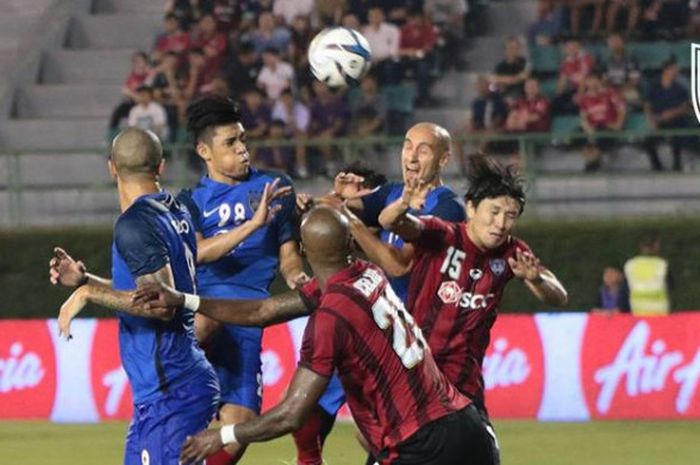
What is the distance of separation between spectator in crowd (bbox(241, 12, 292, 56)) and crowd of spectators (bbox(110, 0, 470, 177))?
0.01 m

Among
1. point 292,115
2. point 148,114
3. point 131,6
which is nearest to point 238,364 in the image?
point 292,115

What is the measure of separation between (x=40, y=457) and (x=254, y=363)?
15.6 ft

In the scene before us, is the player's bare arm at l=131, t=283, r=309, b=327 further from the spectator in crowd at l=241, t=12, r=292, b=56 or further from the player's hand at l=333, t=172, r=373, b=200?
the spectator in crowd at l=241, t=12, r=292, b=56

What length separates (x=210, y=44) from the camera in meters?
23.1

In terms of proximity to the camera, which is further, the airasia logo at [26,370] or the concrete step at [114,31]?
the concrete step at [114,31]

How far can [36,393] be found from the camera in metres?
16.7

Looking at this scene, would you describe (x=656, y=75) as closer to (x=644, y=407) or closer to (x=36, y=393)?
(x=644, y=407)

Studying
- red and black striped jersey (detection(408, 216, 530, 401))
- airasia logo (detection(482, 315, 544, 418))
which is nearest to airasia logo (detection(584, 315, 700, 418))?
airasia logo (detection(482, 315, 544, 418))

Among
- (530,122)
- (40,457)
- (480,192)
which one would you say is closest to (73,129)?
(530,122)

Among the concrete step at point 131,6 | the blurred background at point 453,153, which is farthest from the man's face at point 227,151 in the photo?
the concrete step at point 131,6

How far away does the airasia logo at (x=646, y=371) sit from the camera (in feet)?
52.0

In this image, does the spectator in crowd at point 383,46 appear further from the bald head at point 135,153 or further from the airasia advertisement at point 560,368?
the bald head at point 135,153

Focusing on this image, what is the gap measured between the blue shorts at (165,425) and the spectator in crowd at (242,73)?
14.4 m

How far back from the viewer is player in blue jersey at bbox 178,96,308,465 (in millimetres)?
9695
